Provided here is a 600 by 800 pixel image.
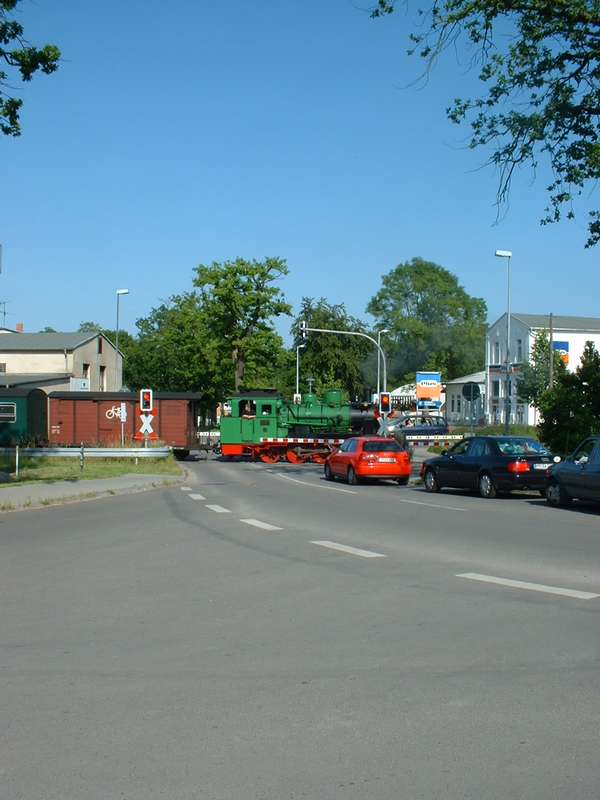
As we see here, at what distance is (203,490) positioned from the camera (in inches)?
1004

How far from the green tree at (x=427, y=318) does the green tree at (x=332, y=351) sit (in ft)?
53.0

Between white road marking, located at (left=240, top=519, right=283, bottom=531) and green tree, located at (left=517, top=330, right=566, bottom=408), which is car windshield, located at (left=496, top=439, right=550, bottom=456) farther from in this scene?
green tree, located at (left=517, top=330, right=566, bottom=408)

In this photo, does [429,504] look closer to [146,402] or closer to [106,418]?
[146,402]

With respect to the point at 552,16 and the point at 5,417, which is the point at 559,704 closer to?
the point at 552,16

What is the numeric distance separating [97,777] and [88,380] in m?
65.7

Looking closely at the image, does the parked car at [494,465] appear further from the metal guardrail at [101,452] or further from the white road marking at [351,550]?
the metal guardrail at [101,452]

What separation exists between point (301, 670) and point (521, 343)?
7874 centimetres

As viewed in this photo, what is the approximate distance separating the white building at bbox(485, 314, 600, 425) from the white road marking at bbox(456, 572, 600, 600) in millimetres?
66408

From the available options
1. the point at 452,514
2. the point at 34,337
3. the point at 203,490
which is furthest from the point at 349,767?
the point at 34,337

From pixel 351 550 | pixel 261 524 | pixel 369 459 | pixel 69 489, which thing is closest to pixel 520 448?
pixel 369 459

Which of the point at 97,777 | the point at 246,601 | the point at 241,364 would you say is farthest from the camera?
the point at 241,364

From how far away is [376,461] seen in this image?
28062mm

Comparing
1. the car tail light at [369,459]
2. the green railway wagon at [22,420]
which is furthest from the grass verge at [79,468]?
the car tail light at [369,459]

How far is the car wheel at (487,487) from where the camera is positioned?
22.3 meters
